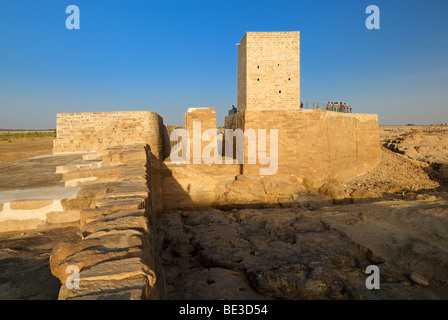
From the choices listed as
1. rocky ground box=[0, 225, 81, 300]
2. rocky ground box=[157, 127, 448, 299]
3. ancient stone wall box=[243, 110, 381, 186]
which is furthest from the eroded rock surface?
ancient stone wall box=[243, 110, 381, 186]

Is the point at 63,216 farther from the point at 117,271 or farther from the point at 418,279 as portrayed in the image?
the point at 418,279

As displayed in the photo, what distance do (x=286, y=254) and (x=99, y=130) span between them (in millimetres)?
7477

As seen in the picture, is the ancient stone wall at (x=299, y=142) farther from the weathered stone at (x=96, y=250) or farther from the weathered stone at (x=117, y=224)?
the weathered stone at (x=96, y=250)

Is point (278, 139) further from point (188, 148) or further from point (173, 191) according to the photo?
point (173, 191)

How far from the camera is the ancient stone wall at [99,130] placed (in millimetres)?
9031

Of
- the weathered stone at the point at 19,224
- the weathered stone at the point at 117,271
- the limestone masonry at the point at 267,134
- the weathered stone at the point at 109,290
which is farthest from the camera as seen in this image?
the limestone masonry at the point at 267,134

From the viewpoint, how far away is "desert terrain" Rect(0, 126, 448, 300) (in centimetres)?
230

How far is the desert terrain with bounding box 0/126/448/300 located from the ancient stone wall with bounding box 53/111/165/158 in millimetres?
3361

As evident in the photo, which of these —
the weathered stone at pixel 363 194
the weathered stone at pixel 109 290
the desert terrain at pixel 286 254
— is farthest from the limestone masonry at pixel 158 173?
the weathered stone at pixel 363 194

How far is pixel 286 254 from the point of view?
4.87 metres

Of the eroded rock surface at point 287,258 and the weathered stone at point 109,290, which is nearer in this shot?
the weathered stone at point 109,290

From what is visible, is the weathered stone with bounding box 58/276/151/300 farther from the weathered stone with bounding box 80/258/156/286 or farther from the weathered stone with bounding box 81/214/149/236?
the weathered stone with bounding box 81/214/149/236

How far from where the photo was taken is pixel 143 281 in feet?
4.66

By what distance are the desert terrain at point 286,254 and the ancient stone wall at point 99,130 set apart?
3.36m
